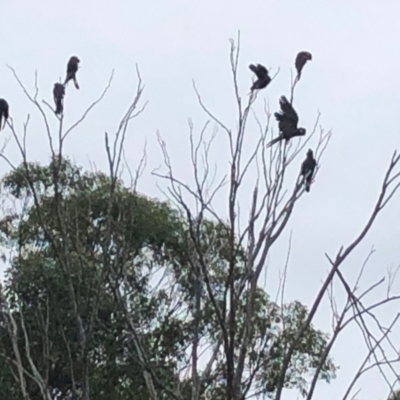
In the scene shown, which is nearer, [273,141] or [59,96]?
[273,141]

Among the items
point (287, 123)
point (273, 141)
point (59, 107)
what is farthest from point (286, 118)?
point (59, 107)

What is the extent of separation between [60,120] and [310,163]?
2.60ft

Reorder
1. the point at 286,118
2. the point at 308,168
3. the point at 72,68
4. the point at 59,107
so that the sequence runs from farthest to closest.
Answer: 1. the point at 72,68
2. the point at 59,107
3. the point at 286,118
4. the point at 308,168

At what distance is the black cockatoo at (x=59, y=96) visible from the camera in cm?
341

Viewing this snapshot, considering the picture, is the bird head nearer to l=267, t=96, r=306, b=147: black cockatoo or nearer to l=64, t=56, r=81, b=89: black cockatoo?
l=267, t=96, r=306, b=147: black cockatoo

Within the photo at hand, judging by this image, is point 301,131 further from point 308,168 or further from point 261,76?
point 261,76

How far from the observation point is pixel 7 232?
10852mm

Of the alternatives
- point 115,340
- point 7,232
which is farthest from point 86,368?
point 7,232

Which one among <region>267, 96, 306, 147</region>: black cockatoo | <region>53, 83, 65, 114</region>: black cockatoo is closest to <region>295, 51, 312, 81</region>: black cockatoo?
<region>267, 96, 306, 147</region>: black cockatoo

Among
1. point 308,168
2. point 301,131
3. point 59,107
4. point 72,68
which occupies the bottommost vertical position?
point 308,168

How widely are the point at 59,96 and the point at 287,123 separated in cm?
82

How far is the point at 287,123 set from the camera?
3174 millimetres

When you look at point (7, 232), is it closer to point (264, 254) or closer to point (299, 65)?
point (299, 65)

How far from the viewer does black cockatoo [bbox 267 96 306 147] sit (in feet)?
10.2
